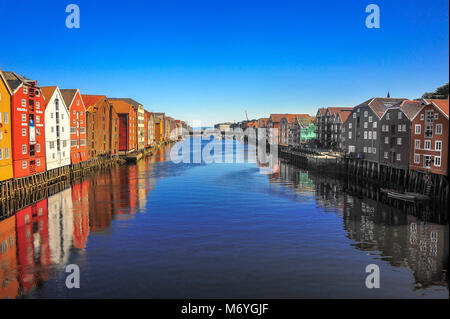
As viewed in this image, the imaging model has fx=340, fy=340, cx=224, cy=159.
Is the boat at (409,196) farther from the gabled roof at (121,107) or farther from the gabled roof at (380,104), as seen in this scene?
the gabled roof at (121,107)

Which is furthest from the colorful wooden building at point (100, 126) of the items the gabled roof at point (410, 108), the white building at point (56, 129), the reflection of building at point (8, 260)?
the gabled roof at point (410, 108)

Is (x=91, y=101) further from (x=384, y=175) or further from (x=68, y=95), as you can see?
(x=384, y=175)

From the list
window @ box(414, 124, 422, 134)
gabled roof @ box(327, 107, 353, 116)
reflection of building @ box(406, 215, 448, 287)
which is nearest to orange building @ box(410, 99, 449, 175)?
window @ box(414, 124, 422, 134)

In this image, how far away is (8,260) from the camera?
67.9 feet

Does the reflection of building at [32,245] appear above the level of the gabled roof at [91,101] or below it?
below

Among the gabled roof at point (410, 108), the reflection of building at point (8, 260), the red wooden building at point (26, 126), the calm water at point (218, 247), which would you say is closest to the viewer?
the reflection of building at point (8, 260)

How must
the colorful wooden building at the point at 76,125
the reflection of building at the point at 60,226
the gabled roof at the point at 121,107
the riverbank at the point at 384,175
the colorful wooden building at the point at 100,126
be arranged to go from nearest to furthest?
the reflection of building at the point at 60,226
the riverbank at the point at 384,175
the colorful wooden building at the point at 76,125
the colorful wooden building at the point at 100,126
the gabled roof at the point at 121,107

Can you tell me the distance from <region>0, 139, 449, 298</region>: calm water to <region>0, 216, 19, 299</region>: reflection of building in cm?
9

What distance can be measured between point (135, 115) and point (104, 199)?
68.0 meters

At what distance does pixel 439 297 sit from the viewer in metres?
16.8

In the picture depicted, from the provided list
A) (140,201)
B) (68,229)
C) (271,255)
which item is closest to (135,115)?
(140,201)

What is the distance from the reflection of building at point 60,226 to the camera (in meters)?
22.0

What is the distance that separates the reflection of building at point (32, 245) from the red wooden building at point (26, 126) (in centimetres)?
941

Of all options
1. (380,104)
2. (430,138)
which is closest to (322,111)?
(380,104)
